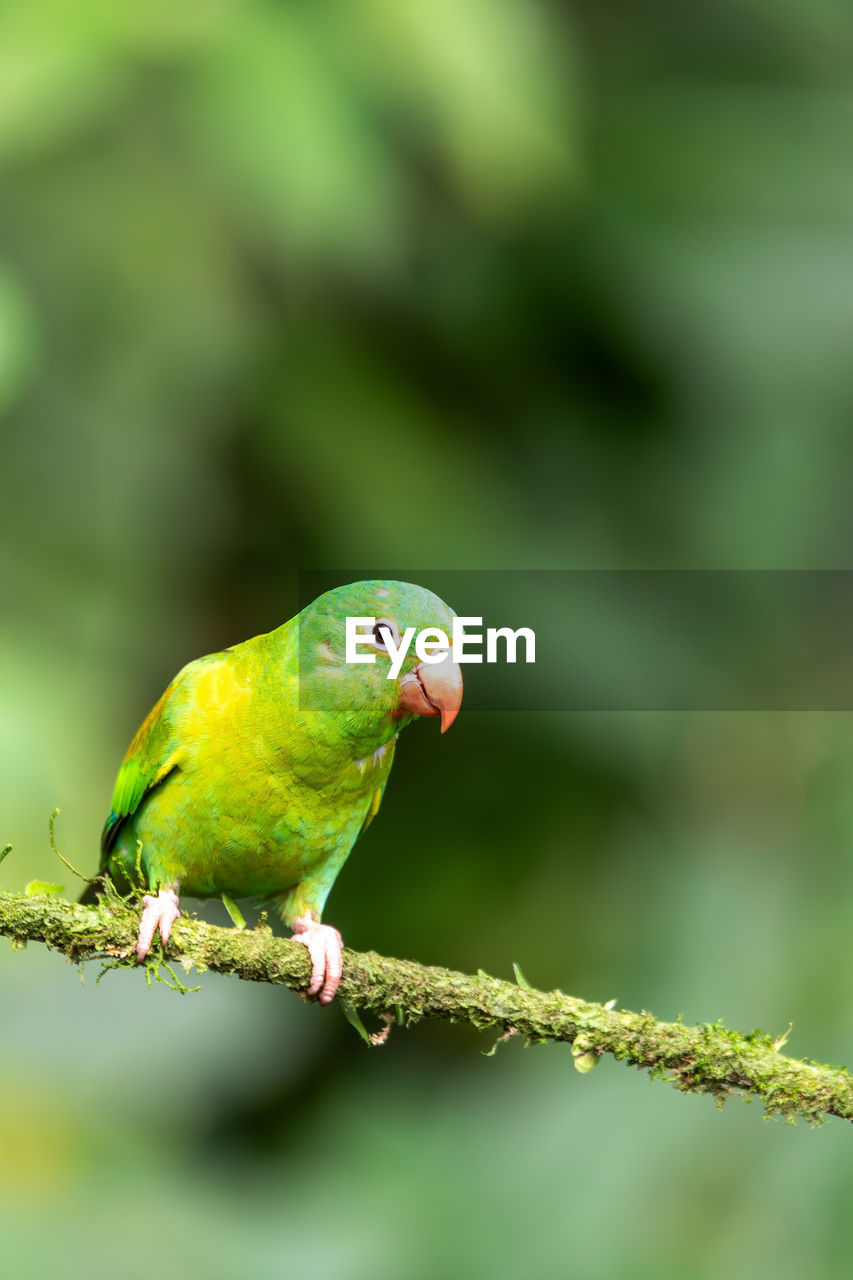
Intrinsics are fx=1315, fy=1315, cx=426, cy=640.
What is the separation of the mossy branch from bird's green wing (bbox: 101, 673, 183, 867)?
19.3 inches

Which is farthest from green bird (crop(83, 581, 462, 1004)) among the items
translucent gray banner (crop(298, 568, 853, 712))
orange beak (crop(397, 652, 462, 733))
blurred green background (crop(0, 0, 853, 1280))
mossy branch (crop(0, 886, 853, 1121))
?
translucent gray banner (crop(298, 568, 853, 712))

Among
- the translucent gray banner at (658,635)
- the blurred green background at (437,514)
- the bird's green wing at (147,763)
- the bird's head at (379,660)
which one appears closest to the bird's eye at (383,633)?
the bird's head at (379,660)

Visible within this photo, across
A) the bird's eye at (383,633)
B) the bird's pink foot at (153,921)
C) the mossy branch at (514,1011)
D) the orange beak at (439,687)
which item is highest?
the bird's eye at (383,633)

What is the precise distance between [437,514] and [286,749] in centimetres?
192

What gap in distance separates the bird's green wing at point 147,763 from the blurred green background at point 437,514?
2.39 feet

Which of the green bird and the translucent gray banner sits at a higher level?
the translucent gray banner

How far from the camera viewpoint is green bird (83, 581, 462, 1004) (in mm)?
2299

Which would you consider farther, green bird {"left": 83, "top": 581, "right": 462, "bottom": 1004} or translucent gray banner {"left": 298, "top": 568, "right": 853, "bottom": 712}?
translucent gray banner {"left": 298, "top": 568, "right": 853, "bottom": 712}

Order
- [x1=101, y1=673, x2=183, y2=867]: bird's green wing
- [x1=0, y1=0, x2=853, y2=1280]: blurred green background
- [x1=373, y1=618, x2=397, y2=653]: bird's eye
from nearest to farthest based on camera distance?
[x1=373, y1=618, x2=397, y2=653]: bird's eye
[x1=101, y1=673, x2=183, y2=867]: bird's green wing
[x1=0, y1=0, x2=853, y2=1280]: blurred green background

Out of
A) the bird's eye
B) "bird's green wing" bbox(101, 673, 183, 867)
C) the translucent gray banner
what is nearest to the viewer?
the bird's eye

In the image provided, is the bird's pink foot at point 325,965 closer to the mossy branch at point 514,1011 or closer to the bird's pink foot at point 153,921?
the mossy branch at point 514,1011

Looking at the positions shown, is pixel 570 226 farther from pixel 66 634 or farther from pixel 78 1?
pixel 66 634

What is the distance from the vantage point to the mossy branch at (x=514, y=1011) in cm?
195

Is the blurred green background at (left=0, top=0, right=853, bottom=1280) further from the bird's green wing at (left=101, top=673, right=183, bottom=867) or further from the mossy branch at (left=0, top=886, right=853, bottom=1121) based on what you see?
the mossy branch at (left=0, top=886, right=853, bottom=1121)
